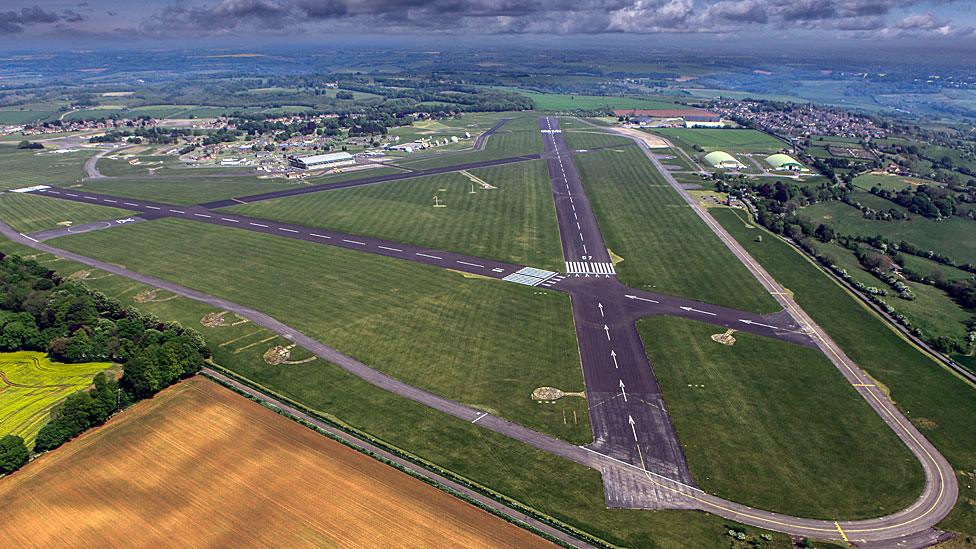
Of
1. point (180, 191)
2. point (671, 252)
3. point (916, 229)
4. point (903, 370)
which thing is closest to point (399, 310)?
point (671, 252)

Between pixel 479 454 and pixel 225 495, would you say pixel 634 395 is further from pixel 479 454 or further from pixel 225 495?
pixel 225 495

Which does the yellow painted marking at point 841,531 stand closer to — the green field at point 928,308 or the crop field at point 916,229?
the green field at point 928,308

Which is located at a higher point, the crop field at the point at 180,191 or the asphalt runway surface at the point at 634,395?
the crop field at the point at 180,191

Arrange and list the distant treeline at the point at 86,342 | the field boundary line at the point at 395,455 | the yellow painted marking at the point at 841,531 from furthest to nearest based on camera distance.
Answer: the distant treeline at the point at 86,342
the field boundary line at the point at 395,455
the yellow painted marking at the point at 841,531

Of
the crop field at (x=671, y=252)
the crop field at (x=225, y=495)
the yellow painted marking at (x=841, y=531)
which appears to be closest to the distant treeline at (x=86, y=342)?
the crop field at (x=225, y=495)

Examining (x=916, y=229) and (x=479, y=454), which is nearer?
(x=479, y=454)

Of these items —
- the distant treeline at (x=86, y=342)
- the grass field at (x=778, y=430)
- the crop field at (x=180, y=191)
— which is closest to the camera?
the grass field at (x=778, y=430)

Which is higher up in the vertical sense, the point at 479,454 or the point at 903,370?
the point at 903,370
